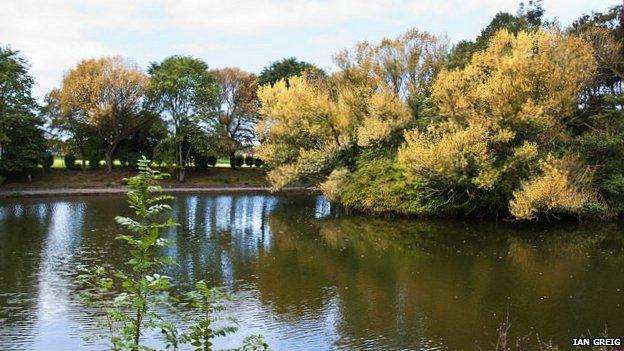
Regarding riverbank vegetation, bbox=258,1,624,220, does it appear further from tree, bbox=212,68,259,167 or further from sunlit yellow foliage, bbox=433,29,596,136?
tree, bbox=212,68,259,167

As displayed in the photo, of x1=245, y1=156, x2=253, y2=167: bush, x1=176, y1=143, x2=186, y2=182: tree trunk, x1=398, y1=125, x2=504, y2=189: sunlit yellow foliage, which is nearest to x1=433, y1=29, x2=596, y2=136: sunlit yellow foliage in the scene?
x1=398, y1=125, x2=504, y2=189: sunlit yellow foliage

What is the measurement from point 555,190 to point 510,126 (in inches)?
163

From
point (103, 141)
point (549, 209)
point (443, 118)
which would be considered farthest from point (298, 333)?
point (103, 141)

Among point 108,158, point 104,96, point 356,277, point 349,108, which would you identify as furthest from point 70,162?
point 356,277

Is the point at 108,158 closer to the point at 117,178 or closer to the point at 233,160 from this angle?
the point at 117,178

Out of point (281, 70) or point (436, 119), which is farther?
point (281, 70)

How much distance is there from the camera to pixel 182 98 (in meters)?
48.7

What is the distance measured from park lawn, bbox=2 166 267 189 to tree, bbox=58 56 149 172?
2020mm

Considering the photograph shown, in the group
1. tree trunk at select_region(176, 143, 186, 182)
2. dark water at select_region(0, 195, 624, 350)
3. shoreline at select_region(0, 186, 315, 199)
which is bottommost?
dark water at select_region(0, 195, 624, 350)

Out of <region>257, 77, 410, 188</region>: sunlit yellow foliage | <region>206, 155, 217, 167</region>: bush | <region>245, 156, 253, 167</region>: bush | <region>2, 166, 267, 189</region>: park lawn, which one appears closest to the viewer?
<region>257, 77, 410, 188</region>: sunlit yellow foliage

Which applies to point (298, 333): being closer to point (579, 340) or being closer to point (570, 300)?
point (579, 340)

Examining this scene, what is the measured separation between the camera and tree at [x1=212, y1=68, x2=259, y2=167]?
2082 inches

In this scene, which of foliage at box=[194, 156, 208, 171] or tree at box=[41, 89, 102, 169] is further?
foliage at box=[194, 156, 208, 171]

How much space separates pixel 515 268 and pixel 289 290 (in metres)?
7.30
